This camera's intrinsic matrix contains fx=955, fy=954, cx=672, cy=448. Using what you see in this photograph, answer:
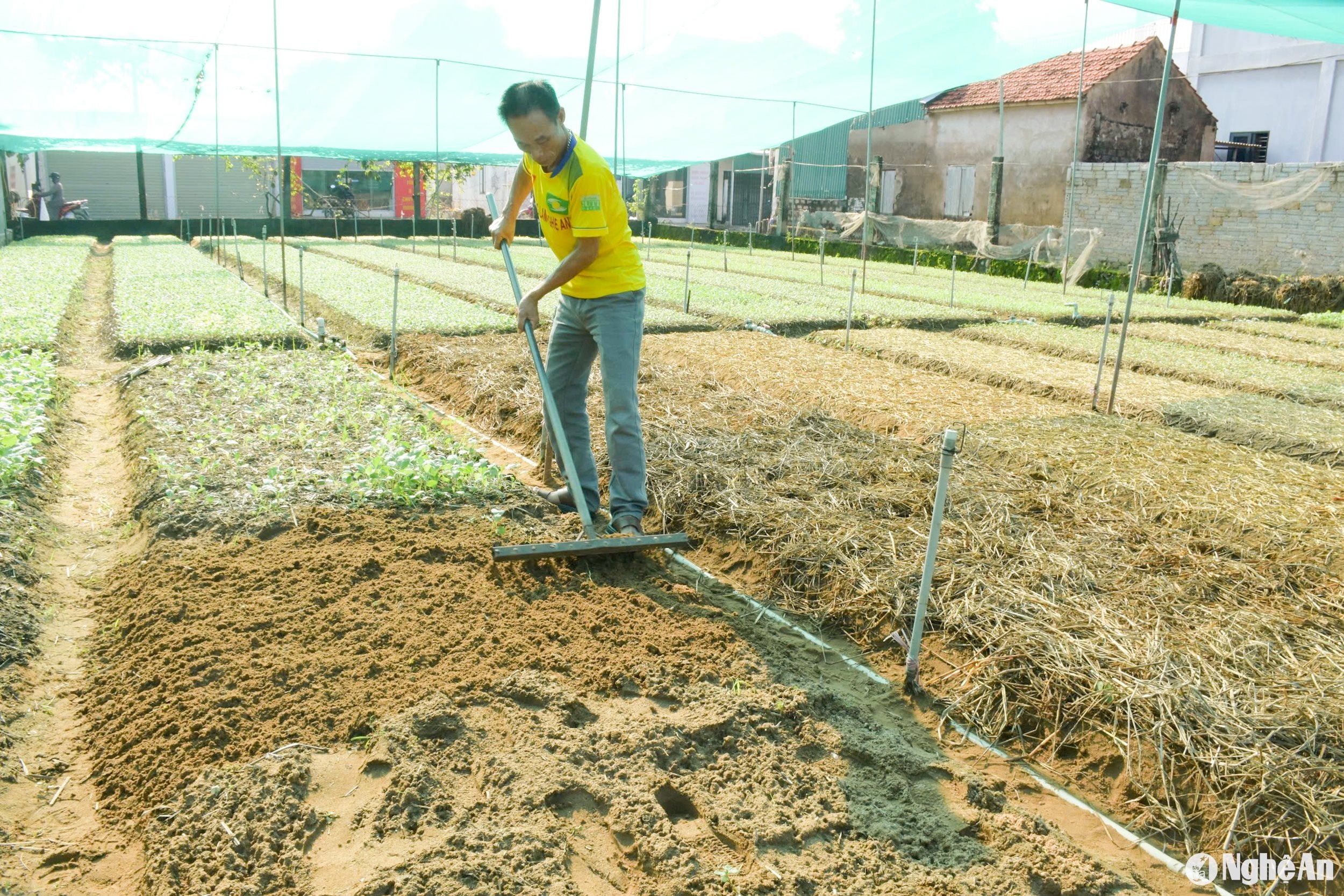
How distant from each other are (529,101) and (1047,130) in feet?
74.5

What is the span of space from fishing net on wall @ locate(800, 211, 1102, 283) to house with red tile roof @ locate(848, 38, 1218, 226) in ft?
4.80

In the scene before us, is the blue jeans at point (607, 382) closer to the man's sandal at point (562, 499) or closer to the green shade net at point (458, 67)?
the man's sandal at point (562, 499)

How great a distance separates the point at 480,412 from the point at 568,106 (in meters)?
11.7

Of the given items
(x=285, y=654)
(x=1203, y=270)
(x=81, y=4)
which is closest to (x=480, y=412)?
(x=285, y=654)

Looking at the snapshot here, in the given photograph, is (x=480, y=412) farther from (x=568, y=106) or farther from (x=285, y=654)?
(x=568, y=106)

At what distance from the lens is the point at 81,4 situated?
11352 mm

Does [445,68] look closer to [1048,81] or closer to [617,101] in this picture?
[617,101]

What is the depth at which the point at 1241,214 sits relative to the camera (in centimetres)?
1659

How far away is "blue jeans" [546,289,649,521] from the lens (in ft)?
13.2

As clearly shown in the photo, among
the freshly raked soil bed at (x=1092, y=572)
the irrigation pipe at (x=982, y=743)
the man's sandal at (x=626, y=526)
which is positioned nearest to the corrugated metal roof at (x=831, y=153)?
the freshly raked soil bed at (x=1092, y=572)

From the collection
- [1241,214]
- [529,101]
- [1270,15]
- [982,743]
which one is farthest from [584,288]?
[1241,214]

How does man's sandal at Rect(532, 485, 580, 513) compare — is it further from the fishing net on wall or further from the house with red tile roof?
the house with red tile roof

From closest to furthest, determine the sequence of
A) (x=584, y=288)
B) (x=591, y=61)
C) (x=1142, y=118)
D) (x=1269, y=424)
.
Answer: (x=584, y=288)
(x=591, y=61)
(x=1269, y=424)
(x=1142, y=118)

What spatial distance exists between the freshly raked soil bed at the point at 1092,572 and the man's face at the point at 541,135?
1701 mm
